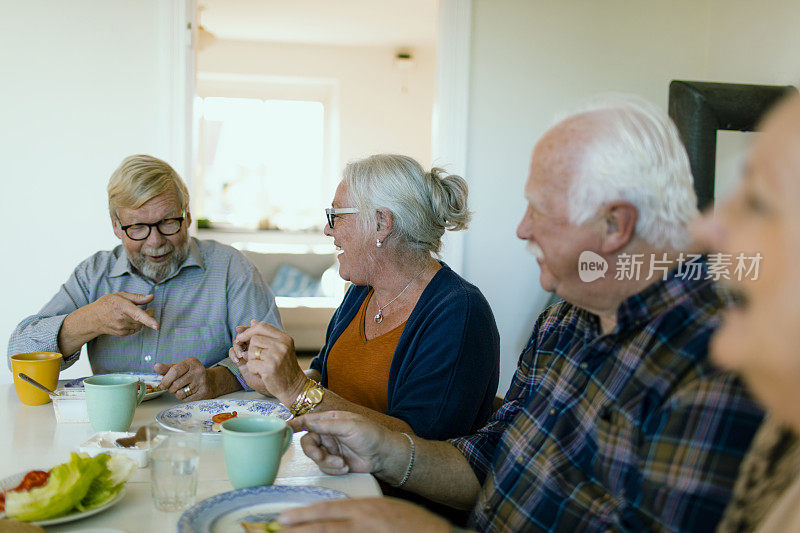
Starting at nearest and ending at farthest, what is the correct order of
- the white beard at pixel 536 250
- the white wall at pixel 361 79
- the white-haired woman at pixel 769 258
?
the white-haired woman at pixel 769 258 < the white beard at pixel 536 250 < the white wall at pixel 361 79

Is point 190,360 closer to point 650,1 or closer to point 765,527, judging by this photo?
point 765,527

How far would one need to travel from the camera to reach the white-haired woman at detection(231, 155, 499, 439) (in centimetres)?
154

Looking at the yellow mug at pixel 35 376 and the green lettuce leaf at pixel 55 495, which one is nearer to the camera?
the green lettuce leaf at pixel 55 495

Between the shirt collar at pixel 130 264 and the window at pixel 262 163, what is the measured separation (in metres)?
5.23

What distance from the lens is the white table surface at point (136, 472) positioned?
3.27ft

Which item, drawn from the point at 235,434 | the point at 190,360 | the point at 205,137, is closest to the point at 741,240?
the point at 235,434

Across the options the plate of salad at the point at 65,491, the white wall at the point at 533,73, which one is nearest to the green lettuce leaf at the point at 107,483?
the plate of salad at the point at 65,491

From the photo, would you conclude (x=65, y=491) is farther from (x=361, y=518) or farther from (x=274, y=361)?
(x=274, y=361)

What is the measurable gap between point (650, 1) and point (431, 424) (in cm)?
287

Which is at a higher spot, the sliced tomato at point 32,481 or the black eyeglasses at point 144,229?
the black eyeglasses at point 144,229

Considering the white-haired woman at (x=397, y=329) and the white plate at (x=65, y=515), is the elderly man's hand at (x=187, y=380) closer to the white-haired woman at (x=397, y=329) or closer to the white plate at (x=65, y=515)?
the white-haired woman at (x=397, y=329)

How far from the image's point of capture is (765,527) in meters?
0.74

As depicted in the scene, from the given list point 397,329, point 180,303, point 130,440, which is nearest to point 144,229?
point 180,303

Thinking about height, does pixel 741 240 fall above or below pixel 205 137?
below
